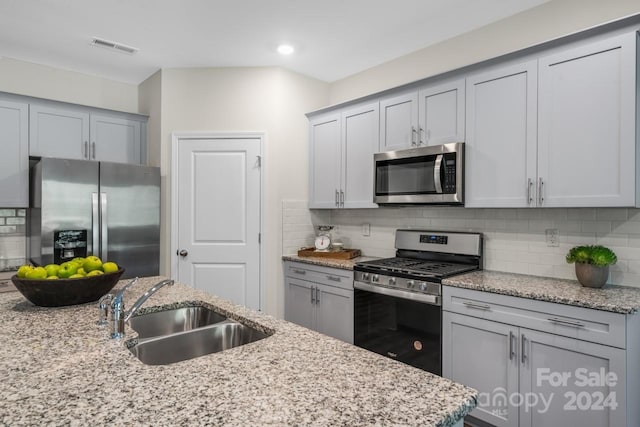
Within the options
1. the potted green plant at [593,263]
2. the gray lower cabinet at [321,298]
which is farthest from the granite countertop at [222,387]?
the gray lower cabinet at [321,298]

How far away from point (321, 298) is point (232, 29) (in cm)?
230

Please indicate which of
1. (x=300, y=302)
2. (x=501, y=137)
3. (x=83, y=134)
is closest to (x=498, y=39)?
(x=501, y=137)

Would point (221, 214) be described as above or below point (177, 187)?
below

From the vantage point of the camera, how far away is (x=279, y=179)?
3.72 meters

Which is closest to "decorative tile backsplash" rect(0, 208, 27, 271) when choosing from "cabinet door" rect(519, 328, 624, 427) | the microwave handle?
the microwave handle

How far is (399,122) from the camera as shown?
309 cm

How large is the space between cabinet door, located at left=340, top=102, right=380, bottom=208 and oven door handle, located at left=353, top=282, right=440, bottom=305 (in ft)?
2.40

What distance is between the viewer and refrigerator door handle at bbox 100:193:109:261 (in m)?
3.22

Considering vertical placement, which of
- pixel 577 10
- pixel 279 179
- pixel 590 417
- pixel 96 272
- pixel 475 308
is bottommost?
pixel 590 417

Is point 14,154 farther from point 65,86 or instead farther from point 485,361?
point 485,361

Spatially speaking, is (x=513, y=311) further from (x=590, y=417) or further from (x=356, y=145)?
(x=356, y=145)

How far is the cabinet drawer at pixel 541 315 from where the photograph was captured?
179 centimetres

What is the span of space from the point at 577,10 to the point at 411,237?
1.91m

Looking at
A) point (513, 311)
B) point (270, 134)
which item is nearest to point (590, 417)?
point (513, 311)
